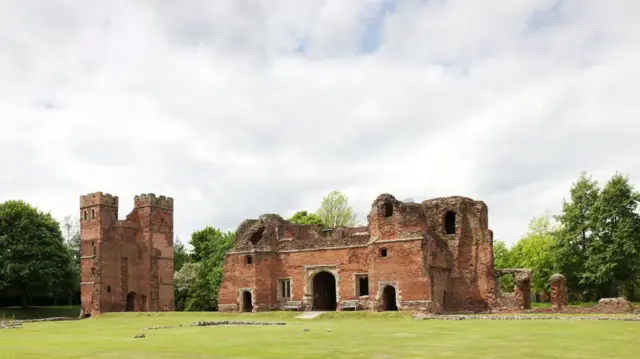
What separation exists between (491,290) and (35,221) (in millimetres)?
40555

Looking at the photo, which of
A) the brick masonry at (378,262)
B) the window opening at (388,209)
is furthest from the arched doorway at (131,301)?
the window opening at (388,209)

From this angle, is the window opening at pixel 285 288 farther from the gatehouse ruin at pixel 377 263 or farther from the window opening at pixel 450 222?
the window opening at pixel 450 222

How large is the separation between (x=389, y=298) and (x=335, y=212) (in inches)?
1362

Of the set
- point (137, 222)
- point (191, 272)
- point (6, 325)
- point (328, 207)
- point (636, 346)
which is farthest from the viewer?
point (328, 207)

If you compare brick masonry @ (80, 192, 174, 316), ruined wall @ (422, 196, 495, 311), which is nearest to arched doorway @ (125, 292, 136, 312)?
brick masonry @ (80, 192, 174, 316)

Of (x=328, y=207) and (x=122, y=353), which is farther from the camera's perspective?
(x=328, y=207)

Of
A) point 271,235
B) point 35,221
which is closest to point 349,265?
point 271,235

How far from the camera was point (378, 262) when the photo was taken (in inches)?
1645

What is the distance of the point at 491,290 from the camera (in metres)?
43.4

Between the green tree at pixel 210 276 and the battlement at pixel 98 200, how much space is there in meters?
12.6

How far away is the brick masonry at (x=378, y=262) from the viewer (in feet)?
134

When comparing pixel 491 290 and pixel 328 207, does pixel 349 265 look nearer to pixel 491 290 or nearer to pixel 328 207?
pixel 491 290

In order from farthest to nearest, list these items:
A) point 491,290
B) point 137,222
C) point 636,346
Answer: point 137,222
point 491,290
point 636,346

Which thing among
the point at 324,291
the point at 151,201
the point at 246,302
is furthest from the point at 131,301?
the point at 324,291
